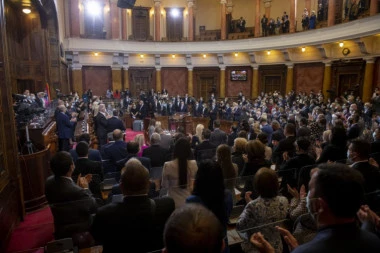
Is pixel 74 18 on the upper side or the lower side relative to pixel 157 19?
lower

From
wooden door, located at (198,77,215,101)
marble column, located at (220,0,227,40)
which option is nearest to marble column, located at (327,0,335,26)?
marble column, located at (220,0,227,40)

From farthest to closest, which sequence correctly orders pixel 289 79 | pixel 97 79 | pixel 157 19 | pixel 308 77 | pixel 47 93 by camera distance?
pixel 157 19 → pixel 97 79 → pixel 289 79 → pixel 308 77 → pixel 47 93

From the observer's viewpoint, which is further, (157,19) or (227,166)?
(157,19)

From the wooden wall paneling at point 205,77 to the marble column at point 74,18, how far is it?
7.94m

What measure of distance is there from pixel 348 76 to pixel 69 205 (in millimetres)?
14551

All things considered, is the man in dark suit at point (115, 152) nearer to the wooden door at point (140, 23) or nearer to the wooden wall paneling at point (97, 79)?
Answer: the wooden wall paneling at point (97, 79)

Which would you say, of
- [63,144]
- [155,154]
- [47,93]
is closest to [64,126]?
[63,144]

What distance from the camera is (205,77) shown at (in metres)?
20.4

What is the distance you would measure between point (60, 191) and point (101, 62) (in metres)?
16.8

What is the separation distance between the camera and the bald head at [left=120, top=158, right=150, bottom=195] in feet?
5.87

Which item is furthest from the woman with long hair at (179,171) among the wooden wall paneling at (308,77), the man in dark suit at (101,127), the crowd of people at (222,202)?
the wooden wall paneling at (308,77)

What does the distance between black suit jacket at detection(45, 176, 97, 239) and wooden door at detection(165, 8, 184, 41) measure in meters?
18.8

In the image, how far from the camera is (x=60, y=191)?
257 cm

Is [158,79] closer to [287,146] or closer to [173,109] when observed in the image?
[173,109]
